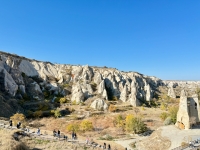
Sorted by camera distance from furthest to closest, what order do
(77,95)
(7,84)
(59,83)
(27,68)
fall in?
(27,68) < (59,83) < (77,95) < (7,84)

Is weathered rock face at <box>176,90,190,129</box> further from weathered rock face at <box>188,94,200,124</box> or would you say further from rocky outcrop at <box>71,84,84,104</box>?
rocky outcrop at <box>71,84,84,104</box>

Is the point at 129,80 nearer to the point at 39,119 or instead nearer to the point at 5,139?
the point at 39,119

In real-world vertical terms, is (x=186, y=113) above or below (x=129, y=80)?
below

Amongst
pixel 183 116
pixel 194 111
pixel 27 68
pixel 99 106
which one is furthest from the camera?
pixel 27 68

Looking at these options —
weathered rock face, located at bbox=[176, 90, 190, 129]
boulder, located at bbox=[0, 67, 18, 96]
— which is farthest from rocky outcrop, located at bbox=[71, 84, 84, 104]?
weathered rock face, located at bbox=[176, 90, 190, 129]

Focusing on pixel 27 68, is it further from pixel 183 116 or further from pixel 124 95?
pixel 183 116

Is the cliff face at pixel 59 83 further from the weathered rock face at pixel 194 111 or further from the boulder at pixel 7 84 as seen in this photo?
the weathered rock face at pixel 194 111

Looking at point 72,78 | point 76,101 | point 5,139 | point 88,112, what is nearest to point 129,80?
point 72,78

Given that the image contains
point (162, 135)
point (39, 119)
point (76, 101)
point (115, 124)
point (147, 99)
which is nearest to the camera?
point (162, 135)

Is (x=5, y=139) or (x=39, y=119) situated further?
(x=39, y=119)

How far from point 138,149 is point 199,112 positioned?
10.9m

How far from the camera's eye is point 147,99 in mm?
79438

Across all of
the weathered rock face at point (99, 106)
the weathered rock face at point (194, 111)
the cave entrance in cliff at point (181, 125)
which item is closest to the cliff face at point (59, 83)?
the weathered rock face at point (99, 106)

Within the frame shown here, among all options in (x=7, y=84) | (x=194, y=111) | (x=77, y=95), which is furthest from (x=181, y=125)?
(x=7, y=84)
